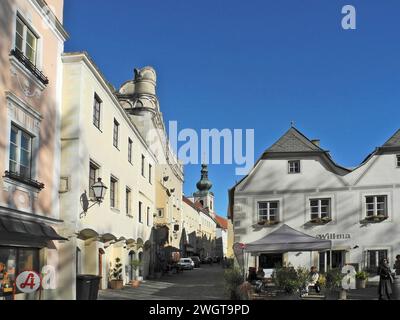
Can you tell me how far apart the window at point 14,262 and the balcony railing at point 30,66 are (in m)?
4.38

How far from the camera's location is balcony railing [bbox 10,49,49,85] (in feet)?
38.4

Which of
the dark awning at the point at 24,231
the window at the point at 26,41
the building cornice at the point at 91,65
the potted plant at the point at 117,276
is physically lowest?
the potted plant at the point at 117,276

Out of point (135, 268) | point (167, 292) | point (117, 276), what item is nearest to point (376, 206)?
point (167, 292)

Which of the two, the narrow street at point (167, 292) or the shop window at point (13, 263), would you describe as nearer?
the shop window at point (13, 263)

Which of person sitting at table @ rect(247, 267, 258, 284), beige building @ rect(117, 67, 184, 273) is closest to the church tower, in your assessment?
beige building @ rect(117, 67, 184, 273)

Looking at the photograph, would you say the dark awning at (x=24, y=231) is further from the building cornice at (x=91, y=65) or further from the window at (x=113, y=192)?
the window at (x=113, y=192)

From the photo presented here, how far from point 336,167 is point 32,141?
18706 mm

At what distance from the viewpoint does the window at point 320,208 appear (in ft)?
88.1

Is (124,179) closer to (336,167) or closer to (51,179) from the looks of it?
(51,179)

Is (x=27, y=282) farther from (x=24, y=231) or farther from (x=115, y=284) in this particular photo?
(x=115, y=284)

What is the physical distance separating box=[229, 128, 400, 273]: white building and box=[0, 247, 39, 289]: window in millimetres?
15517

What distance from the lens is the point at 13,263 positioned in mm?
11875

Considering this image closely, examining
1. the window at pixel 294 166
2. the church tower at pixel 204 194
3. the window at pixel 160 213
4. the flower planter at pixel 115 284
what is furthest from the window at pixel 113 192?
the church tower at pixel 204 194
